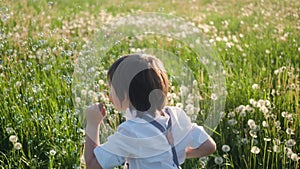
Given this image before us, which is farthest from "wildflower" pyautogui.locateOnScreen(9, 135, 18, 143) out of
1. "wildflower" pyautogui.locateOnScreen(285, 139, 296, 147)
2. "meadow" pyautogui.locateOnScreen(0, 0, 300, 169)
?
"wildflower" pyautogui.locateOnScreen(285, 139, 296, 147)

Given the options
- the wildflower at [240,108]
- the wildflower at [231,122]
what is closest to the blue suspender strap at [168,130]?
the wildflower at [231,122]

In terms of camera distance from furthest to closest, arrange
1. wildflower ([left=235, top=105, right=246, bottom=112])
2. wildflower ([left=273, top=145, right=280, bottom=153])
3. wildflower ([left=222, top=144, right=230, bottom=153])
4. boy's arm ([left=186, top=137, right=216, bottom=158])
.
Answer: wildflower ([left=235, top=105, right=246, bottom=112])
wildflower ([left=222, top=144, right=230, bottom=153])
wildflower ([left=273, top=145, right=280, bottom=153])
boy's arm ([left=186, top=137, right=216, bottom=158])

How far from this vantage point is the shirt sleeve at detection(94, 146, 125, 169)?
232 centimetres

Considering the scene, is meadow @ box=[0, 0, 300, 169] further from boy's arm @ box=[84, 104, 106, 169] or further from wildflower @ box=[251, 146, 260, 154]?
boy's arm @ box=[84, 104, 106, 169]

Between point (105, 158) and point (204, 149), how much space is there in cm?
49

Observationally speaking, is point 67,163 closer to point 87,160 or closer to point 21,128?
point 21,128

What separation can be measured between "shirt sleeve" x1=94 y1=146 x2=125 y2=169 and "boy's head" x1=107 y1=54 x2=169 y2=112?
0.73 feet

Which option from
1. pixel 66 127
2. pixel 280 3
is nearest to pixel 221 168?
pixel 66 127

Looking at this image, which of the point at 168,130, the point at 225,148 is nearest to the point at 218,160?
the point at 225,148

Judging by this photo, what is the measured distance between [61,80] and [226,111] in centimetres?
129

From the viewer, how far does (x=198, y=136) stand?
2488mm

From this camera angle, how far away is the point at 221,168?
11.4 feet

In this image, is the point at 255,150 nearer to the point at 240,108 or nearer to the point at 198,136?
the point at 240,108

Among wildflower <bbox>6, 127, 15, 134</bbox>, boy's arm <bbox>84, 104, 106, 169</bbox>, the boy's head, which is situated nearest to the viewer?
the boy's head
